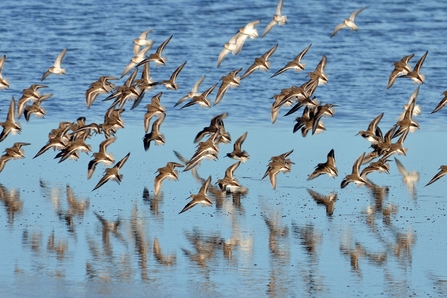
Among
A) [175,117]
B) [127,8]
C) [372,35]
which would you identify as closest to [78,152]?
[175,117]

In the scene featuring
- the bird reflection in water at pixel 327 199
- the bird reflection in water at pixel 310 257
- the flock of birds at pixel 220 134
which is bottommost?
the bird reflection in water at pixel 310 257

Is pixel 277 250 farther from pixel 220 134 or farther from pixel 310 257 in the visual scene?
pixel 220 134

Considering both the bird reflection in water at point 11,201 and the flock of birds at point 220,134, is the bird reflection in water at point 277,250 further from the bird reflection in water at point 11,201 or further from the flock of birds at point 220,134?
the bird reflection in water at point 11,201

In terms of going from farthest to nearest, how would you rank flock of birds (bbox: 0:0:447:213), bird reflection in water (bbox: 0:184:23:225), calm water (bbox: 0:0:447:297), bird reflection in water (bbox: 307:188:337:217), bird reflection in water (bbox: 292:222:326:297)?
flock of birds (bbox: 0:0:447:213)
bird reflection in water (bbox: 307:188:337:217)
bird reflection in water (bbox: 0:184:23:225)
calm water (bbox: 0:0:447:297)
bird reflection in water (bbox: 292:222:326:297)

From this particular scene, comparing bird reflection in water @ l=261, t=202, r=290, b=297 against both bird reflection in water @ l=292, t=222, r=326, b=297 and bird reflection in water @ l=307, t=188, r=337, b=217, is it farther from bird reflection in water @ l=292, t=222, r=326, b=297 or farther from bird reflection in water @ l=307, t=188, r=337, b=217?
bird reflection in water @ l=307, t=188, r=337, b=217

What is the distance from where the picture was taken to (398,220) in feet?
44.3

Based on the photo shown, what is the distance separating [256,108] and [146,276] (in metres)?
9.98

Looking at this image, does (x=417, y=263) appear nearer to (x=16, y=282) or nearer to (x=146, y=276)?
(x=146, y=276)

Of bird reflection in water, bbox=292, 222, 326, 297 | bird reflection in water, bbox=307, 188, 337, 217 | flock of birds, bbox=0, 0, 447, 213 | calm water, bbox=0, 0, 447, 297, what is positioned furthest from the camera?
flock of birds, bbox=0, 0, 447, 213

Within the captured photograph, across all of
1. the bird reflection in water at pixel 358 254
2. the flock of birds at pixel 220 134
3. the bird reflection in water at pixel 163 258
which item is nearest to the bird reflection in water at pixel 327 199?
the flock of birds at pixel 220 134

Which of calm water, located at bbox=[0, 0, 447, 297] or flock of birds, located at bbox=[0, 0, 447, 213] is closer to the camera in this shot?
calm water, located at bbox=[0, 0, 447, 297]

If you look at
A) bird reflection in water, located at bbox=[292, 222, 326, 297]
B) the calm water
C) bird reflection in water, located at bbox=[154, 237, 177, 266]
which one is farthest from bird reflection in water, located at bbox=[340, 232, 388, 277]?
bird reflection in water, located at bbox=[154, 237, 177, 266]

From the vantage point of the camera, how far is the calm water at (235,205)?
11.3m

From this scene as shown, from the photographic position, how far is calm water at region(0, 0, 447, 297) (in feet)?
37.0
